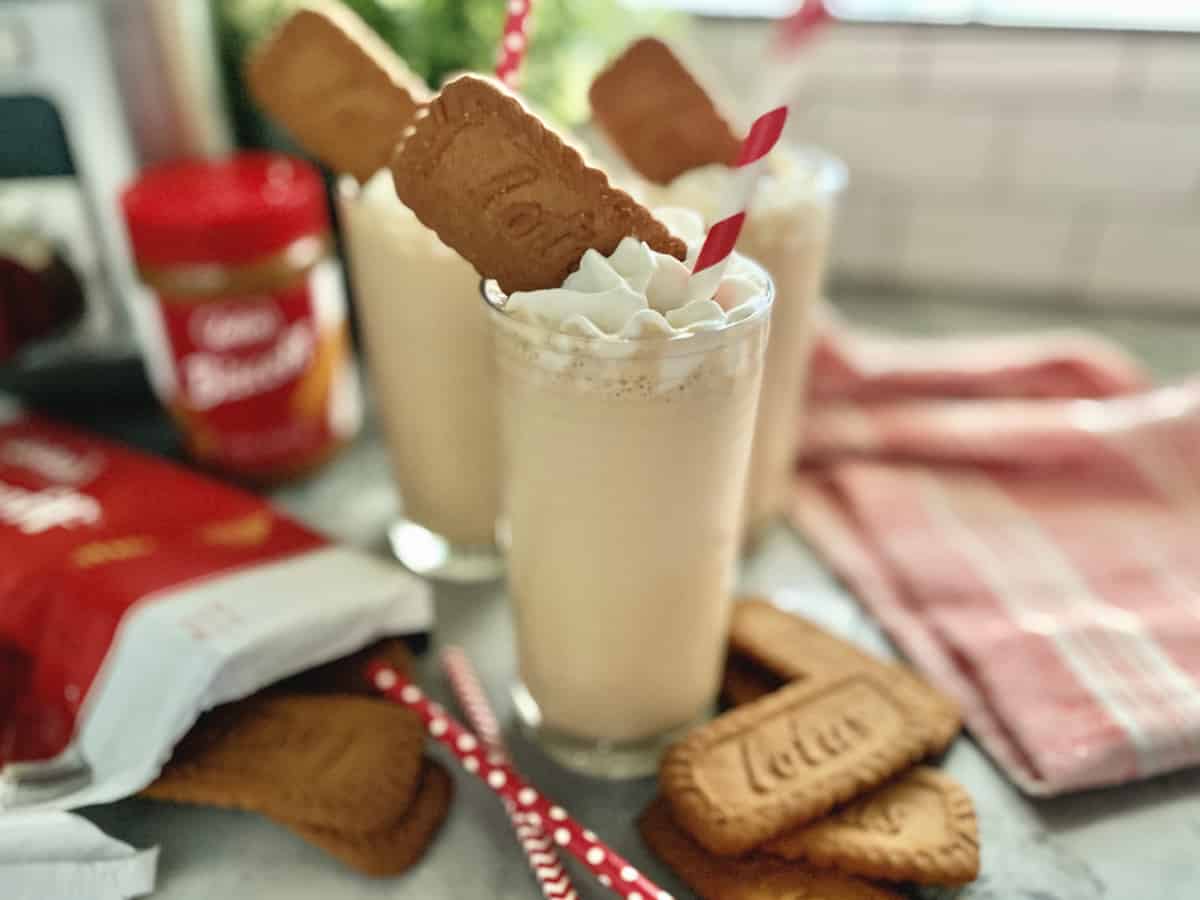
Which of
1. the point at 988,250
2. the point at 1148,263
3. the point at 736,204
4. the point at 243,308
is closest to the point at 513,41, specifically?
the point at 736,204

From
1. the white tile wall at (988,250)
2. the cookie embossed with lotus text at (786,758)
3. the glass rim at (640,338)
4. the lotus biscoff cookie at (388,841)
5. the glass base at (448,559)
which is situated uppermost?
the glass rim at (640,338)

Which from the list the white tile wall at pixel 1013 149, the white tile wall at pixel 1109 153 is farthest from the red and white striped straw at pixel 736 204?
the white tile wall at pixel 1109 153

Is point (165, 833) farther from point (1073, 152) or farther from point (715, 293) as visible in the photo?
point (1073, 152)

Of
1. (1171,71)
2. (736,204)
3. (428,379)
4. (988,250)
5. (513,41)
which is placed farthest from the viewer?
(988,250)

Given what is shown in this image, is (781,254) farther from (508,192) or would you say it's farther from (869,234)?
(869,234)

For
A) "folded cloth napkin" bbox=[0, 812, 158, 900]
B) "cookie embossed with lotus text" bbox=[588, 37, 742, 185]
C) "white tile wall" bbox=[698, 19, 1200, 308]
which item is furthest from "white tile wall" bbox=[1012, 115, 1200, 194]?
"folded cloth napkin" bbox=[0, 812, 158, 900]

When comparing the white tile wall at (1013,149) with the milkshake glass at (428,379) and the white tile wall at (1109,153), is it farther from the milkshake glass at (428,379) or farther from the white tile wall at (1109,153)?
the milkshake glass at (428,379)
